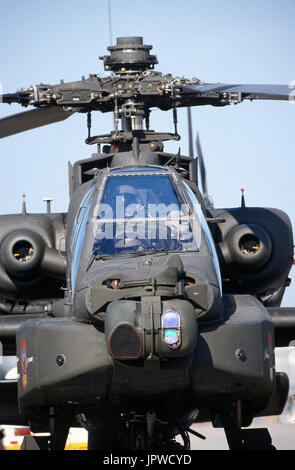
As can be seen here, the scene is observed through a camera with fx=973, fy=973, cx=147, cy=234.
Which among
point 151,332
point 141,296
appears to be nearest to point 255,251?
point 141,296

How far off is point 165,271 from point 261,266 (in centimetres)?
345

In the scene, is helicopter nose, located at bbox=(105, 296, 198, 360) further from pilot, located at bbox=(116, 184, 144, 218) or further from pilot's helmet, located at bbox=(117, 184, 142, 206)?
pilot's helmet, located at bbox=(117, 184, 142, 206)

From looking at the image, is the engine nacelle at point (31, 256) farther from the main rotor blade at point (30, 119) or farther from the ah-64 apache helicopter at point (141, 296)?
the main rotor blade at point (30, 119)

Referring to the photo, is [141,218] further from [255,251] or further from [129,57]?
[129,57]

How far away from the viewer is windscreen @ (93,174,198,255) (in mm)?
7836

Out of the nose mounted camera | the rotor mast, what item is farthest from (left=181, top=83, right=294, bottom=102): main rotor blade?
the nose mounted camera

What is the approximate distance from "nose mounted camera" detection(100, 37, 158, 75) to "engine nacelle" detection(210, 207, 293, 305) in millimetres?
2102

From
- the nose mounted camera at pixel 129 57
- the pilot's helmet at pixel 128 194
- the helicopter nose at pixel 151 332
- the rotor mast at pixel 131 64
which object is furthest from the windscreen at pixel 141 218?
the nose mounted camera at pixel 129 57

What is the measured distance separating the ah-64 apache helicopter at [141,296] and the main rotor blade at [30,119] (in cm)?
85

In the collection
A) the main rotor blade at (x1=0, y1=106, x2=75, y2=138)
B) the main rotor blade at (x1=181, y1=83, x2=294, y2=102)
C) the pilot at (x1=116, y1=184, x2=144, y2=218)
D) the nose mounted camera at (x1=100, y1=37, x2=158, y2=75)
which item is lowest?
the pilot at (x1=116, y1=184, x2=144, y2=218)

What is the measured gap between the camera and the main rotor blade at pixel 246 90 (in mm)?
8852

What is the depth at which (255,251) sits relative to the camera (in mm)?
10016
